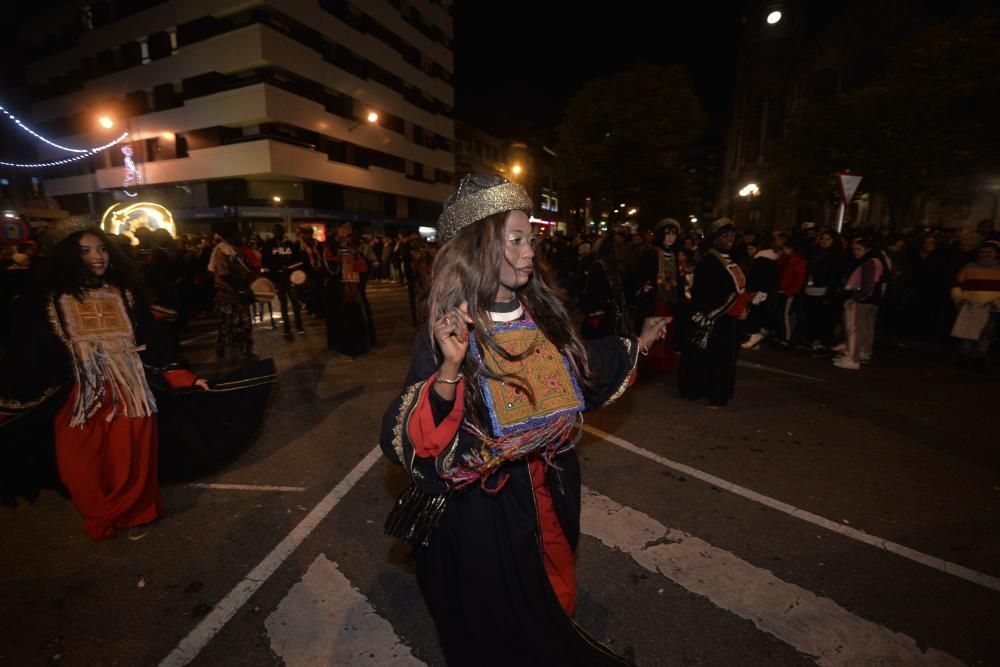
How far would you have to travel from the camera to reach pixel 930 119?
14.6 m

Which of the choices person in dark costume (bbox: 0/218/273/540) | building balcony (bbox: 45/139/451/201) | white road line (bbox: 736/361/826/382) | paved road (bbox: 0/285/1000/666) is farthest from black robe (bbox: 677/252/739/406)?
building balcony (bbox: 45/139/451/201)

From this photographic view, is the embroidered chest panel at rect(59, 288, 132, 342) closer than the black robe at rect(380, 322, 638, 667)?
No

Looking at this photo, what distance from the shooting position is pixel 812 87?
36688 mm

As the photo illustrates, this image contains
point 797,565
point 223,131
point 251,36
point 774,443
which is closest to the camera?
point 797,565

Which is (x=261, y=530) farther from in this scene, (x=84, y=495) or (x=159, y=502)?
(x=84, y=495)

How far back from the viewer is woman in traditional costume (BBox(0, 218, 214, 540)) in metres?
3.13

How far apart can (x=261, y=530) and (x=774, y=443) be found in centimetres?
475

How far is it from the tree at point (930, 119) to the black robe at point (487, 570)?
1922cm

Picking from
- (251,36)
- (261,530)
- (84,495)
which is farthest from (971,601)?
(251,36)

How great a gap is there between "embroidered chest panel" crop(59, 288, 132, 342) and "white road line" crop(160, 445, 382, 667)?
1879 mm

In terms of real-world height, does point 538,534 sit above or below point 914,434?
above

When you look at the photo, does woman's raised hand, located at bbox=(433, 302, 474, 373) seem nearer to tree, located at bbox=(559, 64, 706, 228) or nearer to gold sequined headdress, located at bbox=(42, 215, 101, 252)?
gold sequined headdress, located at bbox=(42, 215, 101, 252)

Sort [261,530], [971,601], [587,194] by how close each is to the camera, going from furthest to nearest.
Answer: [587,194] < [261,530] < [971,601]

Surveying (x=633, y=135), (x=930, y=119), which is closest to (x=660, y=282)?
(x=930, y=119)
